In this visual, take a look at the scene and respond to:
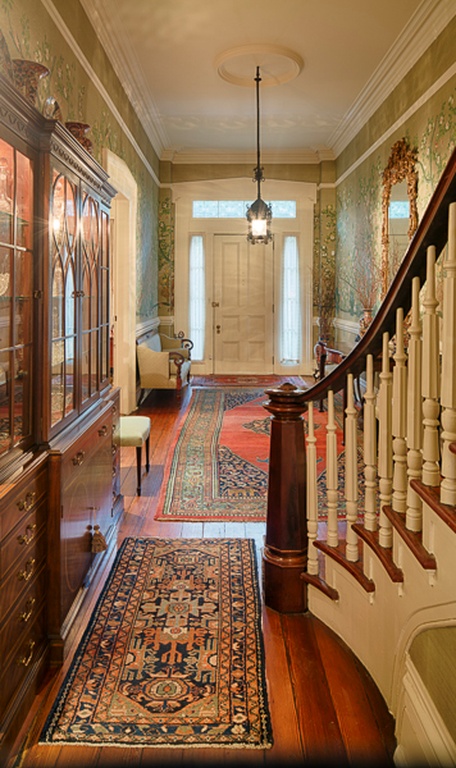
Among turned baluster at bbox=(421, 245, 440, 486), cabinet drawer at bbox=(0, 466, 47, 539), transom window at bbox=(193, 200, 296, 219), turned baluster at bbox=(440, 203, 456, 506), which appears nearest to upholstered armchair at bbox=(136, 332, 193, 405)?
transom window at bbox=(193, 200, 296, 219)

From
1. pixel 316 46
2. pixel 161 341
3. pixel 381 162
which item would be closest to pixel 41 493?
pixel 316 46

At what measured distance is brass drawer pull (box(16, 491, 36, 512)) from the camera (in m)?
1.86

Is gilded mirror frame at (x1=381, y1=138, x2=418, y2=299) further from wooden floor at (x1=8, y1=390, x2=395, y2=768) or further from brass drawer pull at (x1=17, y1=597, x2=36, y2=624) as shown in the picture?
brass drawer pull at (x1=17, y1=597, x2=36, y2=624)

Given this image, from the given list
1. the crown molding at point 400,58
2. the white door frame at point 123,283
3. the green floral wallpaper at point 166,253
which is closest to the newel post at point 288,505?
the crown molding at point 400,58

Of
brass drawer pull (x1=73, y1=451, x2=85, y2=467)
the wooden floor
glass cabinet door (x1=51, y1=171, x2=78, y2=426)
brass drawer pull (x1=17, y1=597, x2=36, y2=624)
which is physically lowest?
the wooden floor

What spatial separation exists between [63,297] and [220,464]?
2.79m

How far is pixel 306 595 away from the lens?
2.55 meters

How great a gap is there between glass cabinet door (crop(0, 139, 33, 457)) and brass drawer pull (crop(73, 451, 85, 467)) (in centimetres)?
31

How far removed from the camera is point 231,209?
10117 millimetres

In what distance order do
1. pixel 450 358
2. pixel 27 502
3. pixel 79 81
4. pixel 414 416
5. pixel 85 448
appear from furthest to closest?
1. pixel 79 81
2. pixel 85 448
3. pixel 27 502
4. pixel 414 416
5. pixel 450 358

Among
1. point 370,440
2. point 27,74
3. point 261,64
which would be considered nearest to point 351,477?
point 370,440

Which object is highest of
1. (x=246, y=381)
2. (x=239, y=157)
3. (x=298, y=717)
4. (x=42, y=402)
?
(x=239, y=157)

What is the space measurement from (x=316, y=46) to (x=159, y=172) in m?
4.59

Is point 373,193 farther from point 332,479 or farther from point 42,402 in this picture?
point 42,402
